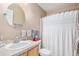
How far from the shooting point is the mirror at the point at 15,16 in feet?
4.45

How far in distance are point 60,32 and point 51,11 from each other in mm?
266

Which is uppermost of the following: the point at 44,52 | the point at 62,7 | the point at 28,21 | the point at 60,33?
the point at 62,7

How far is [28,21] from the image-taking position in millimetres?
1395

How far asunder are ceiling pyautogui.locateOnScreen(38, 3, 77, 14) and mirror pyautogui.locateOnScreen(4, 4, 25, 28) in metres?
0.25

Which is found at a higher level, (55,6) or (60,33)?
(55,6)

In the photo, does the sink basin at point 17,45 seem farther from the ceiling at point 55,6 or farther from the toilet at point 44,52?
the ceiling at point 55,6

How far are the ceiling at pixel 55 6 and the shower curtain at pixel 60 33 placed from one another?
0.06 metres

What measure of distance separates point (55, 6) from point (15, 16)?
477mm

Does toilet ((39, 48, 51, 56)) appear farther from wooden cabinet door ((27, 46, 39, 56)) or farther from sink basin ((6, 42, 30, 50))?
sink basin ((6, 42, 30, 50))

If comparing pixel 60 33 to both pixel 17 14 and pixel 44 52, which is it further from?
pixel 17 14

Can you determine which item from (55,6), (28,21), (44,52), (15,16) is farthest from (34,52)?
(55,6)

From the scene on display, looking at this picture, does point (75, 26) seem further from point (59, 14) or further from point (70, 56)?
point (70, 56)

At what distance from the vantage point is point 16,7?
4.50 ft

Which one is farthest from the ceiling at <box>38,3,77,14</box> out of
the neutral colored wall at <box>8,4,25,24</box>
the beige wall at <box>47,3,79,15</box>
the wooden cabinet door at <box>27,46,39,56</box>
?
the wooden cabinet door at <box>27,46,39,56</box>
